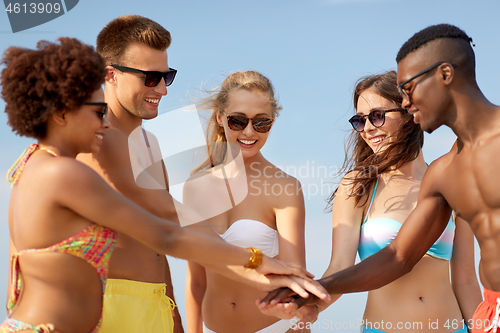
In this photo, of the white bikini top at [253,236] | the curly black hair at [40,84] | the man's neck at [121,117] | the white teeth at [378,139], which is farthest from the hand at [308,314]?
the curly black hair at [40,84]

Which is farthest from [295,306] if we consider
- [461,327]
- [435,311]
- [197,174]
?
[197,174]

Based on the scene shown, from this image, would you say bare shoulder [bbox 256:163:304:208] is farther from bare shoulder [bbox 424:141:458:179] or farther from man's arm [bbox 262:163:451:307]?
bare shoulder [bbox 424:141:458:179]

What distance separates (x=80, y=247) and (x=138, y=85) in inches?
82.1

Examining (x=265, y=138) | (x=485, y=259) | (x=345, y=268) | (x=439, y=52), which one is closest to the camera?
(x=485, y=259)

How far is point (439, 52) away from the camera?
11.5ft

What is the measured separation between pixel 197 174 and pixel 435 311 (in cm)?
265

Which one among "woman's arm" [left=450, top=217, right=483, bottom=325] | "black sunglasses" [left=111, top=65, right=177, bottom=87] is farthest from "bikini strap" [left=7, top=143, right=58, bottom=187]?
"woman's arm" [left=450, top=217, right=483, bottom=325]

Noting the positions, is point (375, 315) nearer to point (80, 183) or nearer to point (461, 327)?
point (461, 327)

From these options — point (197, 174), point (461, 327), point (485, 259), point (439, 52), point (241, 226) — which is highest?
point (439, 52)

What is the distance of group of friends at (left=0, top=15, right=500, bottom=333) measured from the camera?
8.93 ft

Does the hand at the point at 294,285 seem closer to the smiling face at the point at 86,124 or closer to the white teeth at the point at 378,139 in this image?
the white teeth at the point at 378,139

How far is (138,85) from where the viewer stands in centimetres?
443

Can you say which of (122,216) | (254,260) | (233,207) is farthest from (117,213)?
(233,207)

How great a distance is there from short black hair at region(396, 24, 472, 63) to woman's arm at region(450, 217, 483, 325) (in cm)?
172
